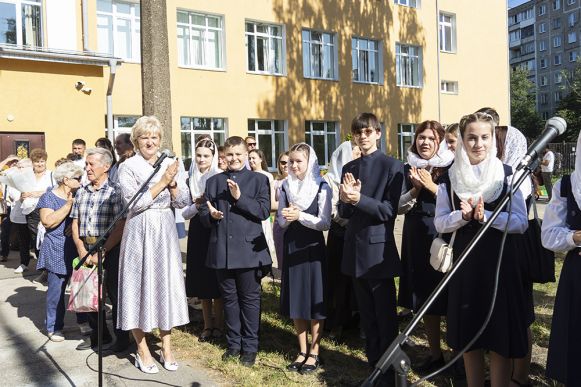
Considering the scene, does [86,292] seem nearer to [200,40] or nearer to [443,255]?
[443,255]

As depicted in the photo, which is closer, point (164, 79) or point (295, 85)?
point (164, 79)

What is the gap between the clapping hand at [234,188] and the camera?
15.3 feet

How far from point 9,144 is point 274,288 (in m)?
10.2

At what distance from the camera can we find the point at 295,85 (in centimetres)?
2159

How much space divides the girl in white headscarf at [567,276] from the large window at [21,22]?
1501 cm

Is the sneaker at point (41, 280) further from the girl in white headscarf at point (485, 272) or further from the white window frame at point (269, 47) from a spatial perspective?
the white window frame at point (269, 47)

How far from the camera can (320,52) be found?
22.4 m

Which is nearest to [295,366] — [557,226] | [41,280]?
[557,226]

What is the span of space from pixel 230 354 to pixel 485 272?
2.43m

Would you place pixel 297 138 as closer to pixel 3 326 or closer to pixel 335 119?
pixel 335 119

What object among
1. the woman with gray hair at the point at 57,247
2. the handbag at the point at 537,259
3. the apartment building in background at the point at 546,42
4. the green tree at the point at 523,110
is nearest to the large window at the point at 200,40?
the woman with gray hair at the point at 57,247

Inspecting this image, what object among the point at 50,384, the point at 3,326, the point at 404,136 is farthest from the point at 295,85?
the point at 50,384

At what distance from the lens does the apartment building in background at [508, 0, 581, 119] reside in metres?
78.7

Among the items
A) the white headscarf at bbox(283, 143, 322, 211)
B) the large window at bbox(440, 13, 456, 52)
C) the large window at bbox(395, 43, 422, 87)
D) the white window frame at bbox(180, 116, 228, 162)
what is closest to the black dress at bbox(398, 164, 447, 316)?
the white headscarf at bbox(283, 143, 322, 211)
